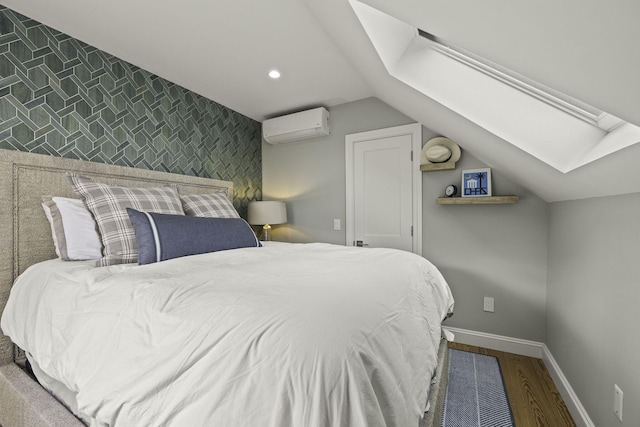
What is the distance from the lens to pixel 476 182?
8.11ft

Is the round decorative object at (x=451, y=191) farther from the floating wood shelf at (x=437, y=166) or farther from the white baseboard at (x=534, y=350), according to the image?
the white baseboard at (x=534, y=350)

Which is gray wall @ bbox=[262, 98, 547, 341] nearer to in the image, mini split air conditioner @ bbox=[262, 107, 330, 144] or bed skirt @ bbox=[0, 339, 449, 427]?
mini split air conditioner @ bbox=[262, 107, 330, 144]

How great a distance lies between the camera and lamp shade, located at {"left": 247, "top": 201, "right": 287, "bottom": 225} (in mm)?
3170

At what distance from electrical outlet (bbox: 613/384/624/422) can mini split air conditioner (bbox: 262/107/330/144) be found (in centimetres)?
280

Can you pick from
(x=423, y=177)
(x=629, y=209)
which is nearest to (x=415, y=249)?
(x=423, y=177)

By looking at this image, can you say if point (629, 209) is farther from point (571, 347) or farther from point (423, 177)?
point (423, 177)

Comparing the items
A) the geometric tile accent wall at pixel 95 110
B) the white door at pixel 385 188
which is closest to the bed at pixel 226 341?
the geometric tile accent wall at pixel 95 110

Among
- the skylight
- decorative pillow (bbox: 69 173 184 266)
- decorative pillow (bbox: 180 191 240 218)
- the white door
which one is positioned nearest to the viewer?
the skylight

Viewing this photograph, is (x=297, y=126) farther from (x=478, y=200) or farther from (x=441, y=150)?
(x=478, y=200)

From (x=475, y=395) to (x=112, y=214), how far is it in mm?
2474

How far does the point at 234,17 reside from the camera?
181 cm

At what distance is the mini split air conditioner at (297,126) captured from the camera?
3115mm

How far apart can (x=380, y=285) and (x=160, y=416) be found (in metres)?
0.75

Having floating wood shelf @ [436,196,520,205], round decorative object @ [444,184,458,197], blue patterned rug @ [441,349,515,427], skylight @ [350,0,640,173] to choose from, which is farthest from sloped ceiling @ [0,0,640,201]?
blue patterned rug @ [441,349,515,427]
